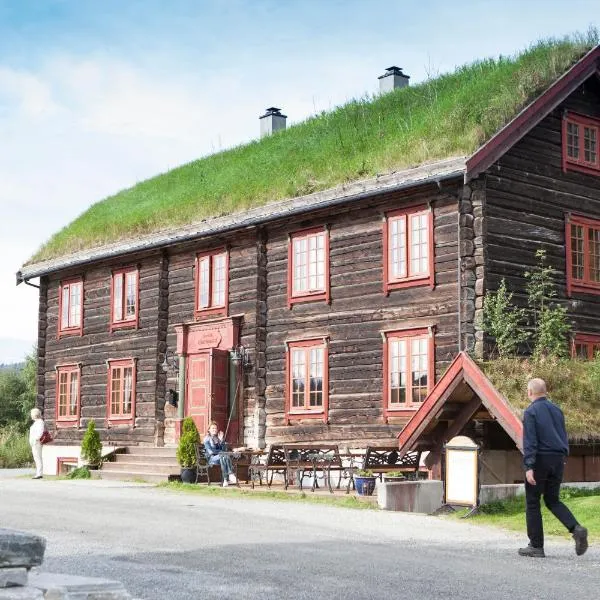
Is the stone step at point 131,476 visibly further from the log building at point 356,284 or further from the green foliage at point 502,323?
the green foliage at point 502,323

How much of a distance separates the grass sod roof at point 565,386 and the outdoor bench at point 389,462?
2.59m

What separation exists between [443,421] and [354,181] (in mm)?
A: 6533

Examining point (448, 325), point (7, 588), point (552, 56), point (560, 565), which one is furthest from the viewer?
point (552, 56)

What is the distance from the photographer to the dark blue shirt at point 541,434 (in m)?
10.4

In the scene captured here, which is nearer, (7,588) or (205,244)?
(7,588)

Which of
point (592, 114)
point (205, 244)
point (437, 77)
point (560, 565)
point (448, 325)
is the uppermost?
point (437, 77)

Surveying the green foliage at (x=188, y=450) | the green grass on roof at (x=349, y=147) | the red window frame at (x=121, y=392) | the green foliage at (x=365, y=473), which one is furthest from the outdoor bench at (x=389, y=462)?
the red window frame at (x=121, y=392)

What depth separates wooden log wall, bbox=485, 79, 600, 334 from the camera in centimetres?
2044

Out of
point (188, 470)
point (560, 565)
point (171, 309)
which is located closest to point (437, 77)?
point (171, 309)

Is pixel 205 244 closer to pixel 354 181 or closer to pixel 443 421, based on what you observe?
pixel 354 181

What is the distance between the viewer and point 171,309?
2742 centimetres

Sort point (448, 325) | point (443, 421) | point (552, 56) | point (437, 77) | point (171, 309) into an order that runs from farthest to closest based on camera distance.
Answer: point (171, 309) → point (437, 77) → point (552, 56) → point (448, 325) → point (443, 421)

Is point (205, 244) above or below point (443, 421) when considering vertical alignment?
above

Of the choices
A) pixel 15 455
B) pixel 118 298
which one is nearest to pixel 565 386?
pixel 118 298
